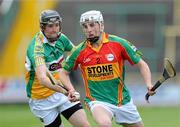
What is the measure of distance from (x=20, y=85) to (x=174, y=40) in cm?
538

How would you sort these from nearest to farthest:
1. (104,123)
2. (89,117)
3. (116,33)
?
(104,123)
(89,117)
(116,33)

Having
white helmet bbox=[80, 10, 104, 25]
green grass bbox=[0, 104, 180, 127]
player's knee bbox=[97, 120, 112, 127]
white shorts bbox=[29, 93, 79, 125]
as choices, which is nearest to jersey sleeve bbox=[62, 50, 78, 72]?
white helmet bbox=[80, 10, 104, 25]

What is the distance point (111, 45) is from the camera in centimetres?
1135

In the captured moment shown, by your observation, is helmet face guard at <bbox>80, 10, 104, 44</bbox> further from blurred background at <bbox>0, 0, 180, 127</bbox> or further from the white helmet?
blurred background at <bbox>0, 0, 180, 127</bbox>

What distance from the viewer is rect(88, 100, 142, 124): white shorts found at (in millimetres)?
11297

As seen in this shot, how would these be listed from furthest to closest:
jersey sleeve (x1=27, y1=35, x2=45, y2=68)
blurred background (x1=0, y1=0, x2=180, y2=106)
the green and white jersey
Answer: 1. blurred background (x1=0, y1=0, x2=180, y2=106)
2. the green and white jersey
3. jersey sleeve (x1=27, y1=35, x2=45, y2=68)

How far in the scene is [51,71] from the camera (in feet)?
39.5

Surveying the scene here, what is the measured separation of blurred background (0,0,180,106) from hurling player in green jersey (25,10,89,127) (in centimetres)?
1108

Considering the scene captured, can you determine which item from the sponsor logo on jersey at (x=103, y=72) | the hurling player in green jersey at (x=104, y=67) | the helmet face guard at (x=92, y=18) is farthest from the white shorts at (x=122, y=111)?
the helmet face guard at (x=92, y=18)

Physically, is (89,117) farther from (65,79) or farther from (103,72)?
(103,72)

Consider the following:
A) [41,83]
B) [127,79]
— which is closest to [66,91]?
[41,83]

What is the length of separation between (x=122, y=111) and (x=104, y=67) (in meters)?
0.62

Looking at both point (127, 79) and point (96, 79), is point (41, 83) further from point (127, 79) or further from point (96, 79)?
point (127, 79)

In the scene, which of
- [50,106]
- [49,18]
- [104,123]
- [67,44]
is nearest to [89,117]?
[50,106]
